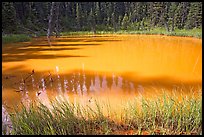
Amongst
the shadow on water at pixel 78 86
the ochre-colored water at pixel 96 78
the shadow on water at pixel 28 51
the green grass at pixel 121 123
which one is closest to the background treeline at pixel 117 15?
the shadow on water at pixel 28 51

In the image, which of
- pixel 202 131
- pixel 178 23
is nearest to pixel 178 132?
pixel 202 131

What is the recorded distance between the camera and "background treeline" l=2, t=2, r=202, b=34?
45.8 m

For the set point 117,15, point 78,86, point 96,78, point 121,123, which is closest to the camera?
point 121,123

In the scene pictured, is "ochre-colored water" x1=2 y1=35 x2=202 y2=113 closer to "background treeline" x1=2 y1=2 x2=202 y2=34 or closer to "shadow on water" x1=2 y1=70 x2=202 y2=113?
"shadow on water" x1=2 y1=70 x2=202 y2=113

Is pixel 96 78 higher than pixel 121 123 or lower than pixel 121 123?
lower

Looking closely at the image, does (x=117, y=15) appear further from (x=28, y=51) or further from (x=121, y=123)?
(x=121, y=123)

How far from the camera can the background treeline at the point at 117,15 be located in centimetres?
4578

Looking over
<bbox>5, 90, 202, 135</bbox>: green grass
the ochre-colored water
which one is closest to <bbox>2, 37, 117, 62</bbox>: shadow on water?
the ochre-colored water

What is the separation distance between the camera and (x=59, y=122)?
436 cm

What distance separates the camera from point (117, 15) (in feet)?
225

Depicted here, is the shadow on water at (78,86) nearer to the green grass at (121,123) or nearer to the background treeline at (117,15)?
the green grass at (121,123)

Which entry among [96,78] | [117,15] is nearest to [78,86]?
[96,78]

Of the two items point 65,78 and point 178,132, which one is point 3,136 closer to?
point 178,132

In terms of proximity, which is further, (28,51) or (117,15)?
(117,15)
